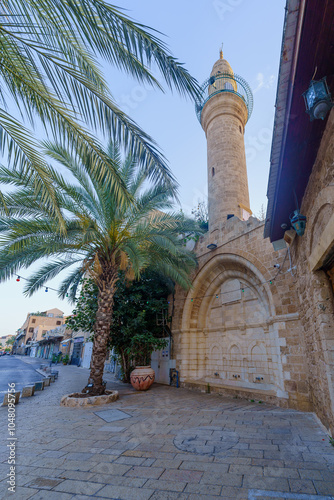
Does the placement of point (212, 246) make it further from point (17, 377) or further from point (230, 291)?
point (17, 377)

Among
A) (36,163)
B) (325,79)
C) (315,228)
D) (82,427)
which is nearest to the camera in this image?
(325,79)

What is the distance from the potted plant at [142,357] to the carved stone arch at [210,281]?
161cm

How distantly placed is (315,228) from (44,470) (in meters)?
4.62

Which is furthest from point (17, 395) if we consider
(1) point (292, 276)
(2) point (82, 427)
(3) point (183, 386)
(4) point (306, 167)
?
(4) point (306, 167)

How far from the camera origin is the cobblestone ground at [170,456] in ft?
7.74

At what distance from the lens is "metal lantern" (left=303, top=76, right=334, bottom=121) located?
2.31 meters

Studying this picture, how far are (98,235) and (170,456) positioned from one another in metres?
5.30

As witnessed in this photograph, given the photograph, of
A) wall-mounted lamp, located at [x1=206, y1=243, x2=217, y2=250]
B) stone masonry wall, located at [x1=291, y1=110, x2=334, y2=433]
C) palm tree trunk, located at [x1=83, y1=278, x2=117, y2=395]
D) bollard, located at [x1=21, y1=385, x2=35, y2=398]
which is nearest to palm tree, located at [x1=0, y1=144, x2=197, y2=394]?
palm tree trunk, located at [x1=83, y1=278, x2=117, y2=395]

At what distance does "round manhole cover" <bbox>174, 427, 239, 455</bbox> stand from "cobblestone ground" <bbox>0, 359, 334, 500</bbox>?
0.01m

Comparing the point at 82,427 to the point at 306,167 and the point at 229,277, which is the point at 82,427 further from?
the point at 229,277

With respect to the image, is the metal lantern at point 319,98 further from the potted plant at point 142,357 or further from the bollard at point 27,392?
the bollard at point 27,392

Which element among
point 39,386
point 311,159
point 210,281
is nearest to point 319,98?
point 311,159

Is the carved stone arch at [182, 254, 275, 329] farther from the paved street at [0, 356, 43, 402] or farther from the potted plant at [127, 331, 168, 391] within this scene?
the paved street at [0, 356, 43, 402]

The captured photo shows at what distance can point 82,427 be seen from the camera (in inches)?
175
